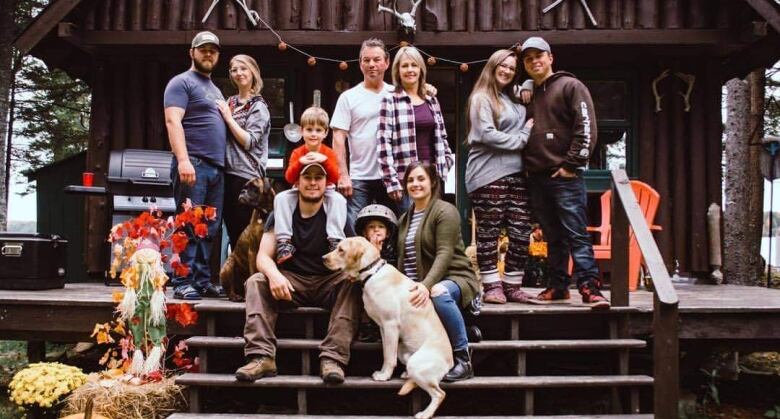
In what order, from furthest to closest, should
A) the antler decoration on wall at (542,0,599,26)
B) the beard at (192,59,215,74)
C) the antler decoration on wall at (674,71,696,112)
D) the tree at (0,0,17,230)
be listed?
the tree at (0,0,17,230)
the antler decoration on wall at (674,71,696,112)
the antler decoration on wall at (542,0,599,26)
the beard at (192,59,215,74)

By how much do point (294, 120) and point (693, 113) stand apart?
4.36m

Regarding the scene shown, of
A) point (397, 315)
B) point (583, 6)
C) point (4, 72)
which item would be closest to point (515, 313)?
point (397, 315)

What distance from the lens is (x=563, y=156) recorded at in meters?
4.38

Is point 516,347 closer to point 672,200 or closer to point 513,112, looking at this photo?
point 513,112

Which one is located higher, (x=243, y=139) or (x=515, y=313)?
(x=243, y=139)

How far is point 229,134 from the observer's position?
475cm

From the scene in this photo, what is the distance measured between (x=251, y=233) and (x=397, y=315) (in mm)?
1159

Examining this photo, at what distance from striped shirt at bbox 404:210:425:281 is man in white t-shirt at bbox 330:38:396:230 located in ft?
1.83

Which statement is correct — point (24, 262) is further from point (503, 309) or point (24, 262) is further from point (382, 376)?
point (503, 309)

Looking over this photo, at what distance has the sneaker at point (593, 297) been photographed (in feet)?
13.9

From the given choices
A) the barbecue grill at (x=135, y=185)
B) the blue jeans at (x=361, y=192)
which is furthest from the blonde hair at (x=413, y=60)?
the barbecue grill at (x=135, y=185)

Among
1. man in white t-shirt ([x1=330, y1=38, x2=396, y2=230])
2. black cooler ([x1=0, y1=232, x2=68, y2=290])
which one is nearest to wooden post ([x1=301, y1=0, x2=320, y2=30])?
man in white t-shirt ([x1=330, y1=38, x2=396, y2=230])

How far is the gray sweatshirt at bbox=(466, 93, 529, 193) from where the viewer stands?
4430 millimetres

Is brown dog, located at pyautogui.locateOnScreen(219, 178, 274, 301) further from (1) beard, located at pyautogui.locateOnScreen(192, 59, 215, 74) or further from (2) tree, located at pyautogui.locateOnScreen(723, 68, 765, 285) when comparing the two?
(2) tree, located at pyautogui.locateOnScreen(723, 68, 765, 285)
